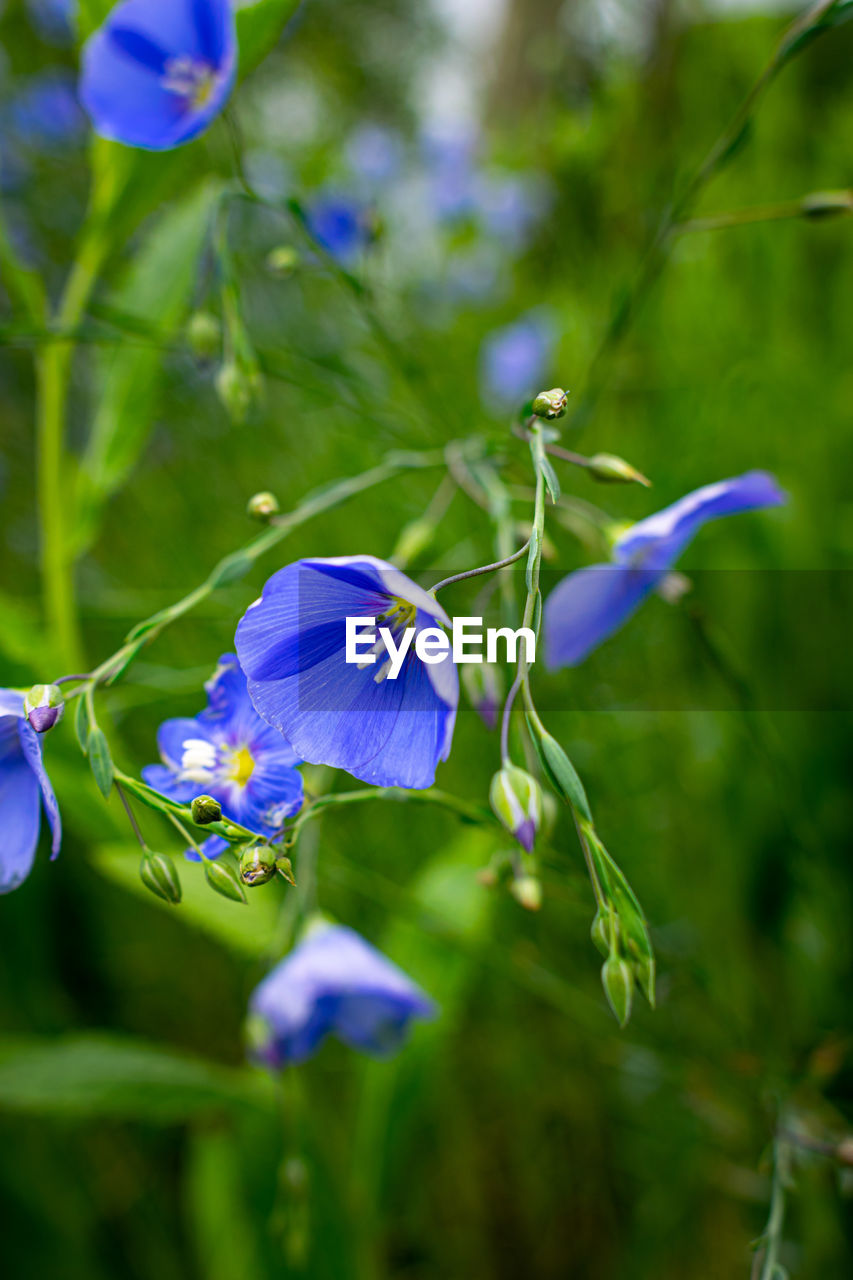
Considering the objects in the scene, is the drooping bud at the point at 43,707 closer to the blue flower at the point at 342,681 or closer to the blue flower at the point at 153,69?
the blue flower at the point at 342,681

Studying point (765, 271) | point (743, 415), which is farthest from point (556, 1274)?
point (765, 271)

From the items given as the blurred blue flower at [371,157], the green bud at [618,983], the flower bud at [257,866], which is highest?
the blurred blue flower at [371,157]

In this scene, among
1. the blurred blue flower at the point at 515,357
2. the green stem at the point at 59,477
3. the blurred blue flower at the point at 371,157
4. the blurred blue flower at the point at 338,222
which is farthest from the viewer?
the blurred blue flower at the point at 371,157

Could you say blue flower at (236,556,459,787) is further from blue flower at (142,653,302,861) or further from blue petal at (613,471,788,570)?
blue petal at (613,471,788,570)

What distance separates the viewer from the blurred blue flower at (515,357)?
5.99 feet

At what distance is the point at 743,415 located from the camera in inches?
49.8

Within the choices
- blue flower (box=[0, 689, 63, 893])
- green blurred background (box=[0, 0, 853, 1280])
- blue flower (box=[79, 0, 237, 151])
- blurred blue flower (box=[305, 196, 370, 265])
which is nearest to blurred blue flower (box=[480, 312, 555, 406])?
green blurred background (box=[0, 0, 853, 1280])

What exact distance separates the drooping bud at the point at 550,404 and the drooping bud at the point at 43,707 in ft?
0.82

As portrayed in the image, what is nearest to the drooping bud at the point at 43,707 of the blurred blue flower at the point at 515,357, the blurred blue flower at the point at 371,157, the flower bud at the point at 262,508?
the flower bud at the point at 262,508

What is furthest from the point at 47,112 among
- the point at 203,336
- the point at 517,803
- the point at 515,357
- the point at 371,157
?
the point at 517,803

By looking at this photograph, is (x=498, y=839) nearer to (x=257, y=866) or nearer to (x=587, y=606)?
(x=587, y=606)

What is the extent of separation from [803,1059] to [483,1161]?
1.84ft

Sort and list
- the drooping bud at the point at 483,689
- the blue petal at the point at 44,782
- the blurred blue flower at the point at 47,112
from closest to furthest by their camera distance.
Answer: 1. the blue petal at the point at 44,782
2. the drooping bud at the point at 483,689
3. the blurred blue flower at the point at 47,112

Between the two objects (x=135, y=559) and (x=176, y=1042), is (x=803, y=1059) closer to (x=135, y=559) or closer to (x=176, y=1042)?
(x=176, y=1042)
